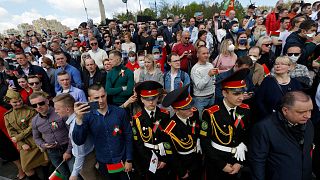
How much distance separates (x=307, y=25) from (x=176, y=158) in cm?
415

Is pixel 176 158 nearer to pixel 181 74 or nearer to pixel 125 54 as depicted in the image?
pixel 181 74

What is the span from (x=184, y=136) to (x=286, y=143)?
118 cm

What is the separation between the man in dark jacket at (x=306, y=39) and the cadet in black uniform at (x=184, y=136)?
2955 millimetres

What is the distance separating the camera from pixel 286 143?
2246mm

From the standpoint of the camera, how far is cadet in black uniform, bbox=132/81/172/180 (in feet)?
9.77

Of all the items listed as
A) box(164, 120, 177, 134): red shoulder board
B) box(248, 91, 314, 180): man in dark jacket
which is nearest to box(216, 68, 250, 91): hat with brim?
box(248, 91, 314, 180): man in dark jacket

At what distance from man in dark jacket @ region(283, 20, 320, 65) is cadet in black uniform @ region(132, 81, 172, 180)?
A: 318cm

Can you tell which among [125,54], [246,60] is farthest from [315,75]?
[125,54]

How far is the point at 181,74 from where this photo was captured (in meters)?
4.52

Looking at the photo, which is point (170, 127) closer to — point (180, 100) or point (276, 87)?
point (180, 100)

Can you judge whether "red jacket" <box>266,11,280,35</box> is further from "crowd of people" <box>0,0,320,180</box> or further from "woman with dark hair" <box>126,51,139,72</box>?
"woman with dark hair" <box>126,51,139,72</box>

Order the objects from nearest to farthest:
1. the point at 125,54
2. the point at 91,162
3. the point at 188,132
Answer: the point at 188,132 → the point at 91,162 → the point at 125,54

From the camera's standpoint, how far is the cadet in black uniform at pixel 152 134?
2977 mm

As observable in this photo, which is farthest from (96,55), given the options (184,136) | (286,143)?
(286,143)
